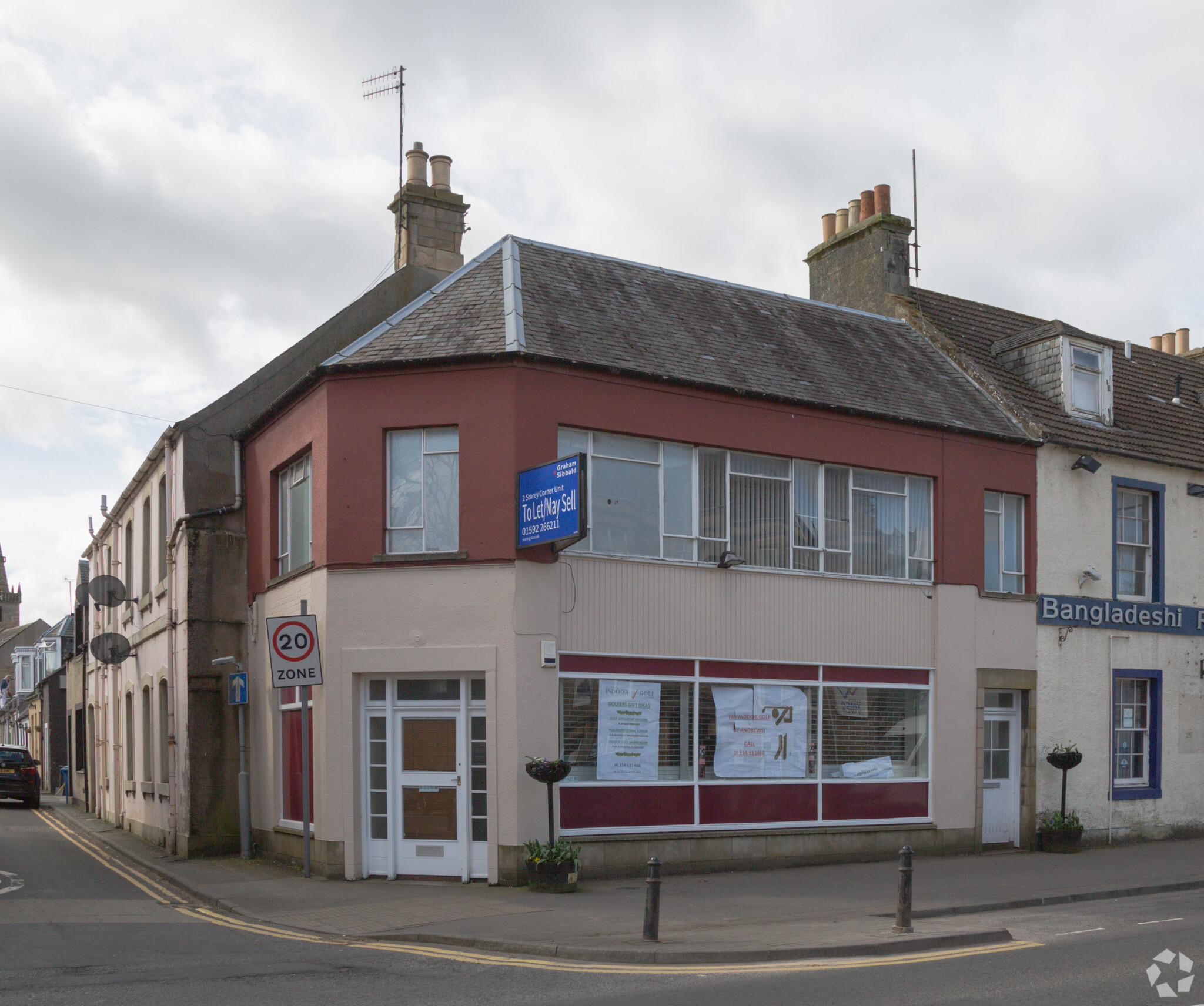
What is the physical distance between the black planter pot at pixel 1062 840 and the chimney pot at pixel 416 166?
1476 centimetres

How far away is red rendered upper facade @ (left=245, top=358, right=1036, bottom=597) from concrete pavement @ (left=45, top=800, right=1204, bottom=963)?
3.97 meters

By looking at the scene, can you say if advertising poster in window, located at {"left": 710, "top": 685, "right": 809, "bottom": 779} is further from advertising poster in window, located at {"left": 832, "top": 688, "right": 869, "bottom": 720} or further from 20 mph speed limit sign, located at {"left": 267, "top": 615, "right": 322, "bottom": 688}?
20 mph speed limit sign, located at {"left": 267, "top": 615, "right": 322, "bottom": 688}

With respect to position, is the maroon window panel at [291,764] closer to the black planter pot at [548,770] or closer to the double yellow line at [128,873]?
the double yellow line at [128,873]

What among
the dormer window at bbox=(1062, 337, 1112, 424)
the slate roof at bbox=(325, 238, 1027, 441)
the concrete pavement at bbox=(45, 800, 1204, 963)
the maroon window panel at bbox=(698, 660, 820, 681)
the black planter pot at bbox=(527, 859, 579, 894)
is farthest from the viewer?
the dormer window at bbox=(1062, 337, 1112, 424)

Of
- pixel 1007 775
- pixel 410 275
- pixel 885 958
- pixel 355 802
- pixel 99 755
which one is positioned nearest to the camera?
pixel 885 958

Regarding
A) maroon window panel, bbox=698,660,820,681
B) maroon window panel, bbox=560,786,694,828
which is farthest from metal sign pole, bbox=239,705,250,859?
maroon window panel, bbox=698,660,820,681

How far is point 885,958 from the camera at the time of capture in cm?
990

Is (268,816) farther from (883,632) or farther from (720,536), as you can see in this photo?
(883,632)

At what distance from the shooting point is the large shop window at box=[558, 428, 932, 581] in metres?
15.6

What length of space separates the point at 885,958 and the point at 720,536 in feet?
24.1

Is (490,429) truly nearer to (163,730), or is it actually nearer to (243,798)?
(243,798)

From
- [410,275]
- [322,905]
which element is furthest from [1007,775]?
[410,275]

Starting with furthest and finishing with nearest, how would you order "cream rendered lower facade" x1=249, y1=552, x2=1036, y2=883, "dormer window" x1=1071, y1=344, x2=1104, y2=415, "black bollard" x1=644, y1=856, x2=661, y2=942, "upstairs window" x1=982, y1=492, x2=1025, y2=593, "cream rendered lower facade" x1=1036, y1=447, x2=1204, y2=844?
"dormer window" x1=1071, y1=344, x2=1104, y2=415 → "cream rendered lower facade" x1=1036, y1=447, x2=1204, y2=844 → "upstairs window" x1=982, y1=492, x2=1025, y2=593 → "cream rendered lower facade" x1=249, y1=552, x2=1036, y2=883 → "black bollard" x1=644, y1=856, x2=661, y2=942

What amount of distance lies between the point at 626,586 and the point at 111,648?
1218cm
